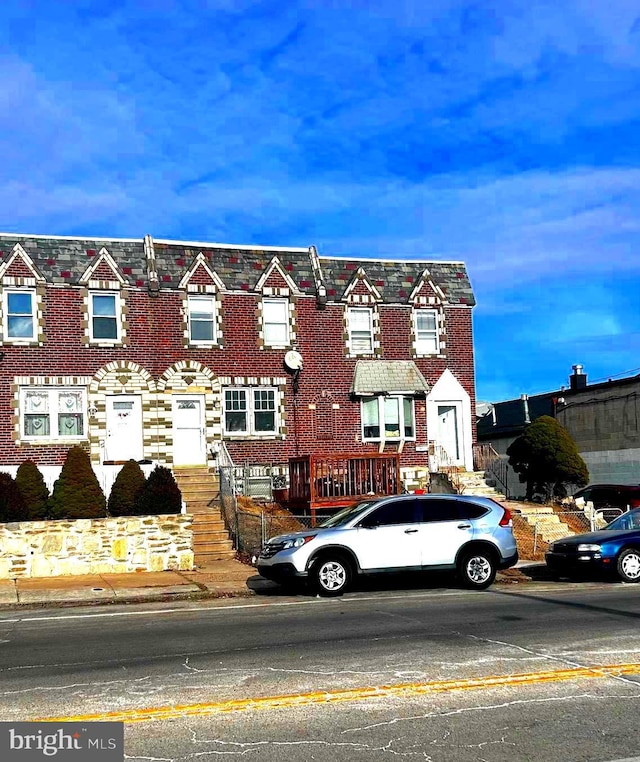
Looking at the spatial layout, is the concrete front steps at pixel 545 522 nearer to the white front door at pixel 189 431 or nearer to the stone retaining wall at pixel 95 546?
the white front door at pixel 189 431

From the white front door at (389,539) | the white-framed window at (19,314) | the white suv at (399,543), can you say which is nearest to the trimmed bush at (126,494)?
the white suv at (399,543)

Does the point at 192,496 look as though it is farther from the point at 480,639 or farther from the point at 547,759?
the point at 547,759

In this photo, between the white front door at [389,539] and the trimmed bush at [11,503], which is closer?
the white front door at [389,539]

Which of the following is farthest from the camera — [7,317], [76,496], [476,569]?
[7,317]

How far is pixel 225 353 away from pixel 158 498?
926 centimetres

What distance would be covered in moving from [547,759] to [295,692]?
101 inches

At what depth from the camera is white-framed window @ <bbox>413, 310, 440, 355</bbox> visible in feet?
101

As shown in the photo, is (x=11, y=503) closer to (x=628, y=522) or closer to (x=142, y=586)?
(x=142, y=586)

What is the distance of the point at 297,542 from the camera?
15.4 metres

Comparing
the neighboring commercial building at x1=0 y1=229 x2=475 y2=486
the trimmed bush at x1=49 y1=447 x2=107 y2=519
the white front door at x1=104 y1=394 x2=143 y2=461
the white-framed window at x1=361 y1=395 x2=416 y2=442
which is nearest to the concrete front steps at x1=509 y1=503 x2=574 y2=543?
the neighboring commercial building at x1=0 y1=229 x2=475 y2=486

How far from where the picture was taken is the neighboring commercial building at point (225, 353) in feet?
87.5

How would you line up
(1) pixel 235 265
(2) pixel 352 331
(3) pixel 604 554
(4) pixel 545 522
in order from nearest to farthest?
(3) pixel 604 554
(4) pixel 545 522
(1) pixel 235 265
(2) pixel 352 331

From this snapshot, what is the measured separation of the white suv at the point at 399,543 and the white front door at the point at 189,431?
11.9 metres

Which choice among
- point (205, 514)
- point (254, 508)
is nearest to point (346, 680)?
point (205, 514)
